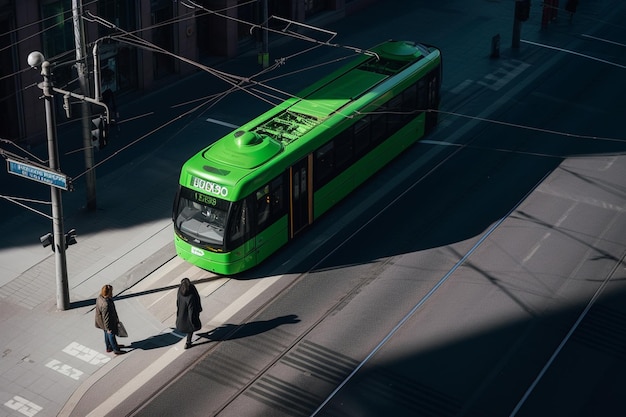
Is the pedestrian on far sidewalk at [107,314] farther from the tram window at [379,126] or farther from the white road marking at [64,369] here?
the tram window at [379,126]

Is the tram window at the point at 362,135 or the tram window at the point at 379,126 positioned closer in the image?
the tram window at the point at 362,135

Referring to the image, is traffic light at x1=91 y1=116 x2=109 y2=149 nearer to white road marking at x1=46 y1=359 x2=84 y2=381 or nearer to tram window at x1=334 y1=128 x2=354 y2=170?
white road marking at x1=46 y1=359 x2=84 y2=381

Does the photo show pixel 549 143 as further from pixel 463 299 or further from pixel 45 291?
pixel 45 291

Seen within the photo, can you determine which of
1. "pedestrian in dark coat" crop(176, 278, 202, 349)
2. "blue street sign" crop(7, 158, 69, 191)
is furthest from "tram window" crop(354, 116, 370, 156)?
"blue street sign" crop(7, 158, 69, 191)

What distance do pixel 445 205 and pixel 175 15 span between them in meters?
15.5

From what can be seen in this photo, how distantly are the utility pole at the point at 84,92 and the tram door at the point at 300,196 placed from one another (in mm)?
6084

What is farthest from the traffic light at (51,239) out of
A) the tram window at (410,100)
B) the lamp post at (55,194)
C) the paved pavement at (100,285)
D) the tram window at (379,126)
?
the tram window at (410,100)

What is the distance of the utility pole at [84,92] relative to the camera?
26438 millimetres

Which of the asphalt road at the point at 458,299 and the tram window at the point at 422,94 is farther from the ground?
the tram window at the point at 422,94

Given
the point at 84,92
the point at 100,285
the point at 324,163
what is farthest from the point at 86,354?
the point at 324,163

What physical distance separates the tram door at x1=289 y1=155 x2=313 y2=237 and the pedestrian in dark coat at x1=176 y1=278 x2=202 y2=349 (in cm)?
511

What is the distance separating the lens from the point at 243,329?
971 inches

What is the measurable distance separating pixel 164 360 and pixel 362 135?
10464mm

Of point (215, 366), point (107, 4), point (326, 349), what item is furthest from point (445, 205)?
point (107, 4)
